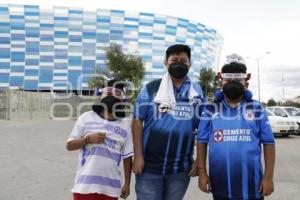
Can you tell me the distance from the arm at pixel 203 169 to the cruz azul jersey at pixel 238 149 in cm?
5

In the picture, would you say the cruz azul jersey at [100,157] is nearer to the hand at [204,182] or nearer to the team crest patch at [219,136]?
the hand at [204,182]

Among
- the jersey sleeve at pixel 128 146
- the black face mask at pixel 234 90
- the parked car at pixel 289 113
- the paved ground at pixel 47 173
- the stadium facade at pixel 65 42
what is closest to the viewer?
the black face mask at pixel 234 90

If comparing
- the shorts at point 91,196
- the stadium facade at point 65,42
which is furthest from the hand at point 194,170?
the stadium facade at point 65,42

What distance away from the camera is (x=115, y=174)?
310 cm

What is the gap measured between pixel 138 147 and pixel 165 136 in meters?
0.23

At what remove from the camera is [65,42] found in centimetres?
5919

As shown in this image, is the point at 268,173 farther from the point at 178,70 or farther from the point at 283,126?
A: the point at 283,126

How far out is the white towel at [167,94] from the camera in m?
2.98

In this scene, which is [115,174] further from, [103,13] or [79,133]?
[103,13]

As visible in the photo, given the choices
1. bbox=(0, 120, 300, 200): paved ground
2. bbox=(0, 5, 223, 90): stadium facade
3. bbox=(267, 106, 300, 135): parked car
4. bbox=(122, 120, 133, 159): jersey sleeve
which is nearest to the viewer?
bbox=(122, 120, 133, 159): jersey sleeve

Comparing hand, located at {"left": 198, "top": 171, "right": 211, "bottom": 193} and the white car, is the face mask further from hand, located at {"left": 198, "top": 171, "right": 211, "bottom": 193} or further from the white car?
the white car

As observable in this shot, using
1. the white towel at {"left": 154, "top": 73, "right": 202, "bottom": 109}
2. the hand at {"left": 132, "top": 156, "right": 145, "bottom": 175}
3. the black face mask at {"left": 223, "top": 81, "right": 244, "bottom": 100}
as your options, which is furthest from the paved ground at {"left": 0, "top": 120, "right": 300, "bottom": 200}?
the black face mask at {"left": 223, "top": 81, "right": 244, "bottom": 100}

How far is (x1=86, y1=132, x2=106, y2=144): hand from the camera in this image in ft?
9.77

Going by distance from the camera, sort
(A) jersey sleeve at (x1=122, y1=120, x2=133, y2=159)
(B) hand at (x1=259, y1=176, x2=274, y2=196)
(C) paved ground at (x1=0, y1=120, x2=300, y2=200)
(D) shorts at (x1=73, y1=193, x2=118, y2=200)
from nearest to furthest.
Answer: (B) hand at (x1=259, y1=176, x2=274, y2=196) → (D) shorts at (x1=73, y1=193, x2=118, y2=200) → (A) jersey sleeve at (x1=122, y1=120, x2=133, y2=159) → (C) paved ground at (x1=0, y1=120, x2=300, y2=200)
